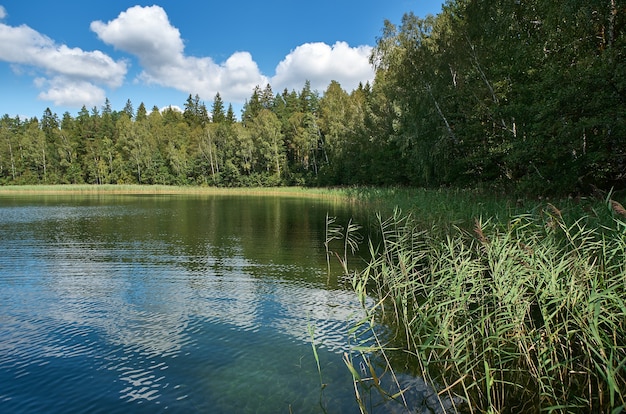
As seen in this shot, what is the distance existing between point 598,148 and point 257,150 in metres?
61.2

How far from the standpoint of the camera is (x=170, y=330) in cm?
636

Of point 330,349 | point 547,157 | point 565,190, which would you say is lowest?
point 330,349

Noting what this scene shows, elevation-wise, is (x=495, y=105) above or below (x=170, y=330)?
above

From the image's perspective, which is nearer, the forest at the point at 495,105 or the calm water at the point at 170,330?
the calm water at the point at 170,330

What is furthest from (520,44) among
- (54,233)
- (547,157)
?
(54,233)

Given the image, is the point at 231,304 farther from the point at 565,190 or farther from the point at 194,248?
the point at 565,190

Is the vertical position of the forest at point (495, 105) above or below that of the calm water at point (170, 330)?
above

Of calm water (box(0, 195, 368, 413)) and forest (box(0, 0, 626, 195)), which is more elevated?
forest (box(0, 0, 626, 195))

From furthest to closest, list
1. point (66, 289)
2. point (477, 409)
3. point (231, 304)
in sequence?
point (66, 289)
point (231, 304)
point (477, 409)

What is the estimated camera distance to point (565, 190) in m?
12.9

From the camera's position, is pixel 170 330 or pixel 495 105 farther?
pixel 495 105

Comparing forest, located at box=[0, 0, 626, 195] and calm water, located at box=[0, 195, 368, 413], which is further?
forest, located at box=[0, 0, 626, 195]

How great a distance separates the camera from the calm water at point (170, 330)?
4.45 m

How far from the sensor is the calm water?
445cm
